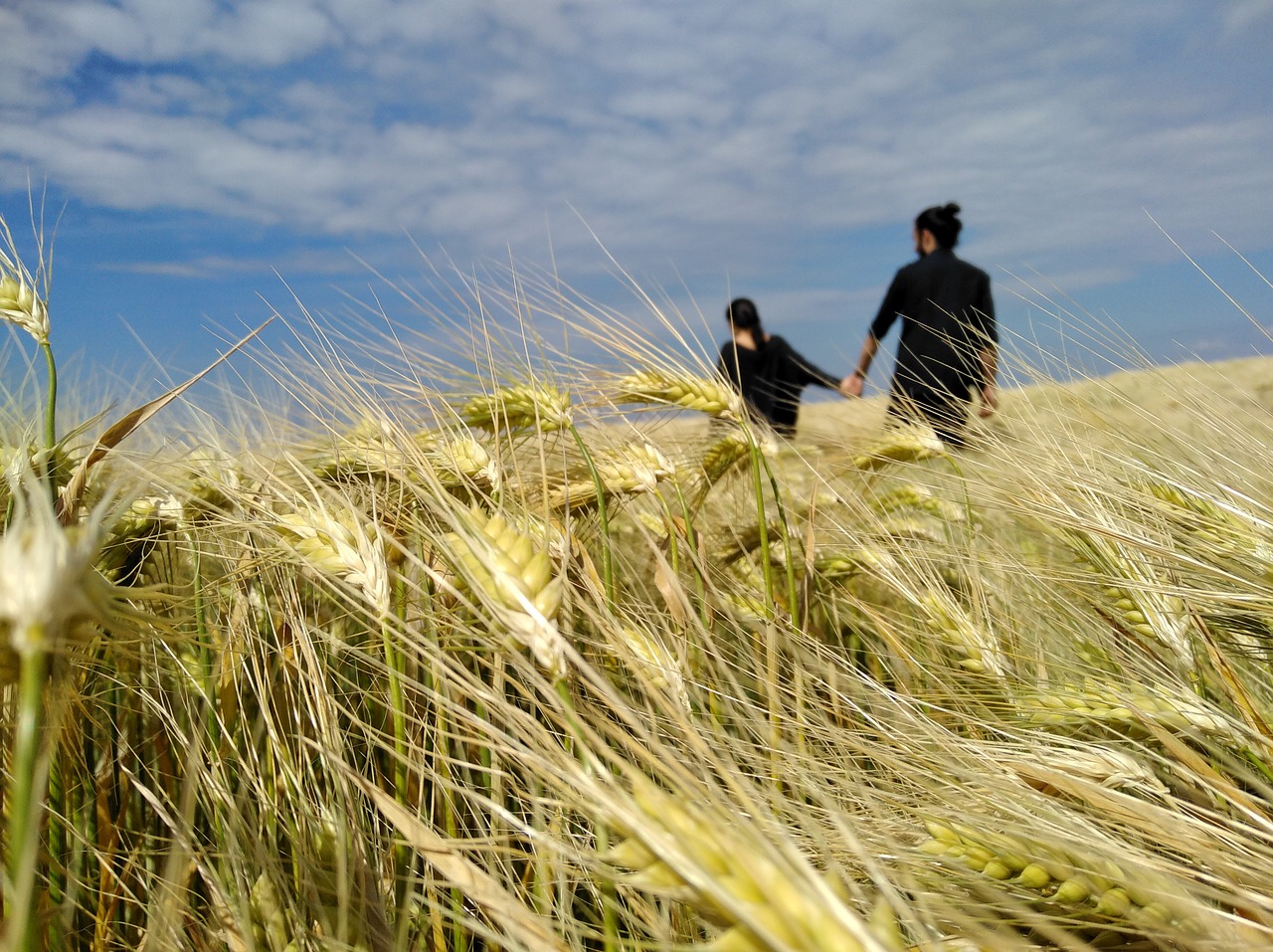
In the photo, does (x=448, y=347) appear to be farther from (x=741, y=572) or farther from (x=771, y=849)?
(x=771, y=849)

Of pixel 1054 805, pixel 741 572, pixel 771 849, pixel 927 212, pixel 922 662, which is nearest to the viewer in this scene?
pixel 771 849

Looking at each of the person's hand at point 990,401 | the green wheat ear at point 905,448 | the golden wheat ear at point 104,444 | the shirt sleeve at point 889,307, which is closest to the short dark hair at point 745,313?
the shirt sleeve at point 889,307

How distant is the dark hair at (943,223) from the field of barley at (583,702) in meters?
2.93

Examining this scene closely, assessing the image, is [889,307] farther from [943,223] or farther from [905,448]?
[905,448]

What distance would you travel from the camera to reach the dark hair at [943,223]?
13.8 ft

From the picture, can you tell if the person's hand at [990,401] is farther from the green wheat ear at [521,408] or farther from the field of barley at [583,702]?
the green wheat ear at [521,408]

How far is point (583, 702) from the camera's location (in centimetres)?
82

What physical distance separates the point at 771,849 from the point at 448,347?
1.21 m

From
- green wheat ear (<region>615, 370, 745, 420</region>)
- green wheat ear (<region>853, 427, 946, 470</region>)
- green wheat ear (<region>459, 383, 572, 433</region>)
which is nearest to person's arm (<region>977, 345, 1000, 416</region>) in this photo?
green wheat ear (<region>853, 427, 946, 470</region>)

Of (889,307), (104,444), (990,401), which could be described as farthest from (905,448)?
(889,307)

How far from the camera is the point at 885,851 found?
790 millimetres

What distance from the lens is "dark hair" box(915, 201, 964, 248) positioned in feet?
13.8

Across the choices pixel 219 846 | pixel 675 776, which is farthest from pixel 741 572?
pixel 675 776

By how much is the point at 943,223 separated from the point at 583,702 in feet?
13.5
